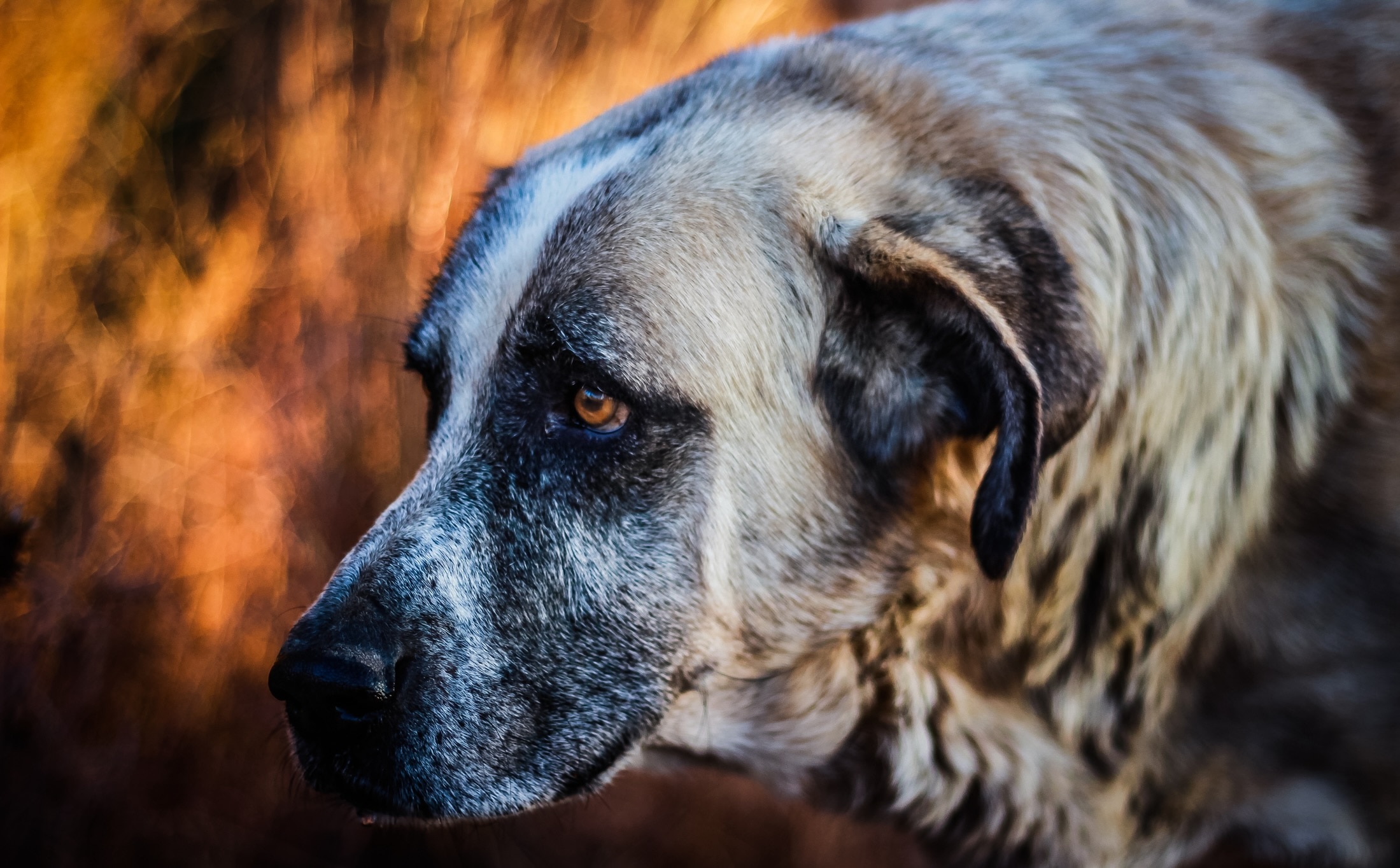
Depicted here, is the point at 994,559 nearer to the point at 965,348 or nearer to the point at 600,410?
the point at 965,348

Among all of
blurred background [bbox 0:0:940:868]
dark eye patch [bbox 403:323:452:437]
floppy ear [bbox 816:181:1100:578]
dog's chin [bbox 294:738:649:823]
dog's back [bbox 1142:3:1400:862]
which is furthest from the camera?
blurred background [bbox 0:0:940:868]

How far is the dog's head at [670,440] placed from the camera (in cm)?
154

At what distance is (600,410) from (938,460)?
0.62 metres

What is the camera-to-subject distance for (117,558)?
2.73m

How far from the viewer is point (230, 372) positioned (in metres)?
A: 3.25

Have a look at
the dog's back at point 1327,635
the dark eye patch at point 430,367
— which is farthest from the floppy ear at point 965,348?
A: the dark eye patch at point 430,367

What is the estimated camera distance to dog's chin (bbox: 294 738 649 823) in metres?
1.56

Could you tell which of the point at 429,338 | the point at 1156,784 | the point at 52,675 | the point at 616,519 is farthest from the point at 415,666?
the point at 52,675

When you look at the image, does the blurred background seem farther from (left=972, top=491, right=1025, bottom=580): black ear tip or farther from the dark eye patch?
(left=972, top=491, right=1025, bottom=580): black ear tip

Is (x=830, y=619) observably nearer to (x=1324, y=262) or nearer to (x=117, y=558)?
(x=1324, y=262)

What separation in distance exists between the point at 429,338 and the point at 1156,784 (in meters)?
1.77

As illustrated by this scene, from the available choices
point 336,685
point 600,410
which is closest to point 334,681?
point 336,685

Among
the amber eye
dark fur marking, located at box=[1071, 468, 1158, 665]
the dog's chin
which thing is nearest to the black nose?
the dog's chin

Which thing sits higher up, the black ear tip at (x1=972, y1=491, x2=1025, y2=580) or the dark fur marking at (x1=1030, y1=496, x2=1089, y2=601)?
the black ear tip at (x1=972, y1=491, x2=1025, y2=580)
